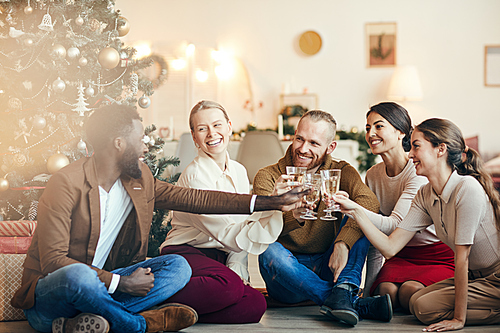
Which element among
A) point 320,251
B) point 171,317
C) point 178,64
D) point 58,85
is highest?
point 178,64

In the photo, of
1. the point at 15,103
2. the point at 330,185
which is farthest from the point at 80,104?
the point at 330,185

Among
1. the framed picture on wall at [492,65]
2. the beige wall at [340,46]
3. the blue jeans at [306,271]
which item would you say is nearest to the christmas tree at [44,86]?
the blue jeans at [306,271]

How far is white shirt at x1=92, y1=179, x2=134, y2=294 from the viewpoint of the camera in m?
1.70

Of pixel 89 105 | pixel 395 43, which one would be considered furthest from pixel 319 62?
pixel 89 105

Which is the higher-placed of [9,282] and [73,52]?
[73,52]

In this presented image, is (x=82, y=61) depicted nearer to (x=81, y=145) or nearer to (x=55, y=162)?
(x=81, y=145)

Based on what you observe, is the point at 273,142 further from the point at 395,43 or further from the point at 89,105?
the point at 395,43

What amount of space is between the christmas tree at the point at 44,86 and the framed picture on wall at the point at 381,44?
5146mm

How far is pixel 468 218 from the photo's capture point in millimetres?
1769

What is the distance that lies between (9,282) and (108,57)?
4.27 feet

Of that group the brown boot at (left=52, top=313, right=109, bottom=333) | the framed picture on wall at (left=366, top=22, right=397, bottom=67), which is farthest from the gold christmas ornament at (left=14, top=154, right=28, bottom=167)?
the framed picture on wall at (left=366, top=22, right=397, bottom=67)

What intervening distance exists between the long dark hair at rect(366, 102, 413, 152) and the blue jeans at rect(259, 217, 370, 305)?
1.71 feet

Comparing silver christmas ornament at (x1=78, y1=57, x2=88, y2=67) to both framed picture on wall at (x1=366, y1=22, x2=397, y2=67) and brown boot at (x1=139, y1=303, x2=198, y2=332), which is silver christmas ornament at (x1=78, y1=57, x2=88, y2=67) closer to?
brown boot at (x1=139, y1=303, x2=198, y2=332)

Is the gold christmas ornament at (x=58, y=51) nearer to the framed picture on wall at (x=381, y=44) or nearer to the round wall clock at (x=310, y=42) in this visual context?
the round wall clock at (x=310, y=42)
